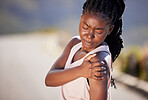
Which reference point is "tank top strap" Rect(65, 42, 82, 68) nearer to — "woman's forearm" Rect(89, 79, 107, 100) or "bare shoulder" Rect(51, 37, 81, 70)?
"bare shoulder" Rect(51, 37, 81, 70)

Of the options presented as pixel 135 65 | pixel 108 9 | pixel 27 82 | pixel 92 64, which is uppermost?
pixel 108 9

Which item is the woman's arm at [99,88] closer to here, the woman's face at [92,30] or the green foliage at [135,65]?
the woman's face at [92,30]

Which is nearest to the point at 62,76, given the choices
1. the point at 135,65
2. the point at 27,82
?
the point at 27,82

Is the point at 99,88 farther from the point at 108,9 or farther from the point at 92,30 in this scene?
the point at 108,9

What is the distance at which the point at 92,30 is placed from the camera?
3.96 ft

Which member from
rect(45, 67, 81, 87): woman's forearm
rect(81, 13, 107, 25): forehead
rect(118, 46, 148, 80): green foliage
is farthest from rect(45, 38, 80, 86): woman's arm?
rect(118, 46, 148, 80): green foliage

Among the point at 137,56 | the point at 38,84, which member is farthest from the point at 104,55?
the point at 137,56

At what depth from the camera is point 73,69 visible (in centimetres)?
124

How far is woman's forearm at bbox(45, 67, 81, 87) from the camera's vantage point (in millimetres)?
1234

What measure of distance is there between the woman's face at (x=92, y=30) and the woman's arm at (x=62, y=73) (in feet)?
0.50

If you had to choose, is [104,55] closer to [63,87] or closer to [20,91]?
[63,87]

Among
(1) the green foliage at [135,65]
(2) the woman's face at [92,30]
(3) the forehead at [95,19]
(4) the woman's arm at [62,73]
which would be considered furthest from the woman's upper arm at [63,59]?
(1) the green foliage at [135,65]

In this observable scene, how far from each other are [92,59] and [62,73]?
248mm

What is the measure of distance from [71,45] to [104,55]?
1.23 feet
